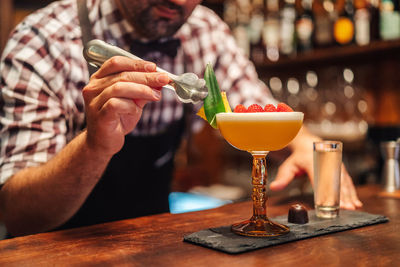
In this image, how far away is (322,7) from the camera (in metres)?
3.10

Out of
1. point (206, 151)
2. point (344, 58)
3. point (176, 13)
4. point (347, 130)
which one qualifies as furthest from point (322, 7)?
point (176, 13)

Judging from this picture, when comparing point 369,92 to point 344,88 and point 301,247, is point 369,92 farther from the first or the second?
point 301,247

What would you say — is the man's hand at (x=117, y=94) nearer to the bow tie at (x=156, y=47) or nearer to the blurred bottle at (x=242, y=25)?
the bow tie at (x=156, y=47)

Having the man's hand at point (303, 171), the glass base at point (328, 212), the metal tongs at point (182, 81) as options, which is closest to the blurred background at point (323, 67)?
the man's hand at point (303, 171)

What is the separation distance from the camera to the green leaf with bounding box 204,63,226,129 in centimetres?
94

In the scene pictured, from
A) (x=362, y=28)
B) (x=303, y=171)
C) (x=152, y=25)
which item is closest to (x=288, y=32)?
(x=362, y=28)

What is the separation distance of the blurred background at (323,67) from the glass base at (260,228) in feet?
5.29

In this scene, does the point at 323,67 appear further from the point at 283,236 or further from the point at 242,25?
the point at 283,236

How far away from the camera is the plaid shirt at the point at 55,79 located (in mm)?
1298

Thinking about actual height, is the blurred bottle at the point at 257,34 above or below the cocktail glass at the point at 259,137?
above

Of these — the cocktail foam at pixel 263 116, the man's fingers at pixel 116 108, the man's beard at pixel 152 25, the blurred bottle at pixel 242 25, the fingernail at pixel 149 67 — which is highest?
the blurred bottle at pixel 242 25

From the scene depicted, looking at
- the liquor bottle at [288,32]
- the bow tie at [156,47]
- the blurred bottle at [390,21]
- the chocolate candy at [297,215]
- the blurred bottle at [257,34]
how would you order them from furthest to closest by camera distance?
the blurred bottle at [257,34]
the liquor bottle at [288,32]
the blurred bottle at [390,21]
the bow tie at [156,47]
the chocolate candy at [297,215]

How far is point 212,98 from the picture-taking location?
3.11ft

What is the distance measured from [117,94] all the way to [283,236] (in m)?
0.43
